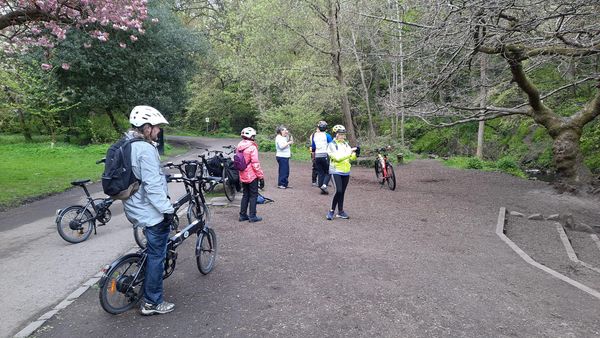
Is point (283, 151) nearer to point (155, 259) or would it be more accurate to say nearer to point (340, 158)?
point (340, 158)

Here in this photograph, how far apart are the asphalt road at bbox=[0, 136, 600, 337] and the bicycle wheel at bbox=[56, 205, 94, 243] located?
0.15 m

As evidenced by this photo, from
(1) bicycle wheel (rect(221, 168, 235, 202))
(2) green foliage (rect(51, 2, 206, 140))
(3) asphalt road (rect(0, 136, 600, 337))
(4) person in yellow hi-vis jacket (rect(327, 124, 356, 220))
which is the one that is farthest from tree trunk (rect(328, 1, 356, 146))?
(4) person in yellow hi-vis jacket (rect(327, 124, 356, 220))

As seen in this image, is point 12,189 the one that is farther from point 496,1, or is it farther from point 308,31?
point 308,31

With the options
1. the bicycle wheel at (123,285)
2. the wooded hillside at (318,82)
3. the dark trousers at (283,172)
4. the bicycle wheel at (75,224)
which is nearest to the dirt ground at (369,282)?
→ the bicycle wheel at (123,285)

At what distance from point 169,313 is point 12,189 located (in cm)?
901

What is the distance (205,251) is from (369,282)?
2.16 metres

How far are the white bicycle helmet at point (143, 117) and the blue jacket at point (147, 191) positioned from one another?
146 mm

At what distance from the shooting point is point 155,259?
389 centimetres

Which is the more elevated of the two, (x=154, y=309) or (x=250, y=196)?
(x=250, y=196)

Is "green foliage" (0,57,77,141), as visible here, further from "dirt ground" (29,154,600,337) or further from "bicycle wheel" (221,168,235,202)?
"dirt ground" (29,154,600,337)

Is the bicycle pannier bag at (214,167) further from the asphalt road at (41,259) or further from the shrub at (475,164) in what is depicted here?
the shrub at (475,164)

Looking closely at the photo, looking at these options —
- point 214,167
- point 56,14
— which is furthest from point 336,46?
point 56,14

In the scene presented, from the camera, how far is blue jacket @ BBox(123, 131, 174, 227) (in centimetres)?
366

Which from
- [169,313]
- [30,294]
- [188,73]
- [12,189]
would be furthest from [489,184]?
[188,73]
